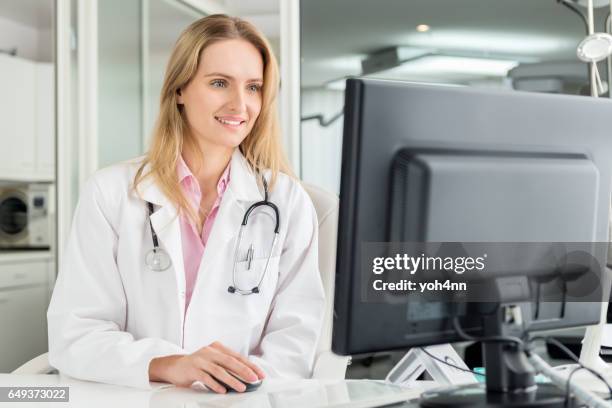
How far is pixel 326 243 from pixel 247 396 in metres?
0.64

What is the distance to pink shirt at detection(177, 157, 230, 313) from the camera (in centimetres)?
153

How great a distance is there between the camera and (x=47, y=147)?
3355 millimetres

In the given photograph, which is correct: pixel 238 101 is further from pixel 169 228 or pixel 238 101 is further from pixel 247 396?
pixel 247 396

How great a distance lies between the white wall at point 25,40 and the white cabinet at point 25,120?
5 cm

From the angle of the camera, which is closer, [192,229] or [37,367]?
[37,367]

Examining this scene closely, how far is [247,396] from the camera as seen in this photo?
101cm

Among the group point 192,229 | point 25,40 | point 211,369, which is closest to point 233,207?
point 192,229

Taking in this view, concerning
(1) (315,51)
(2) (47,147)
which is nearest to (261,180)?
(1) (315,51)

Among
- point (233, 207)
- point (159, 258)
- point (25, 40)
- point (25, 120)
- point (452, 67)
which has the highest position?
point (25, 40)

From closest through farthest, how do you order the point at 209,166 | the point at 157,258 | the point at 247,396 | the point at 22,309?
1. the point at 247,396
2. the point at 157,258
3. the point at 209,166
4. the point at 22,309

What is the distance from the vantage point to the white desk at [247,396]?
93cm

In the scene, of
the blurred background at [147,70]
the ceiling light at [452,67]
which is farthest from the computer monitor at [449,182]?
the ceiling light at [452,67]

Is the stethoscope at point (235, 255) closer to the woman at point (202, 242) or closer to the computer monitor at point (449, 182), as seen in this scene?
the woman at point (202, 242)

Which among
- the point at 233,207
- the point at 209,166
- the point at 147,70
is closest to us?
the point at 233,207
